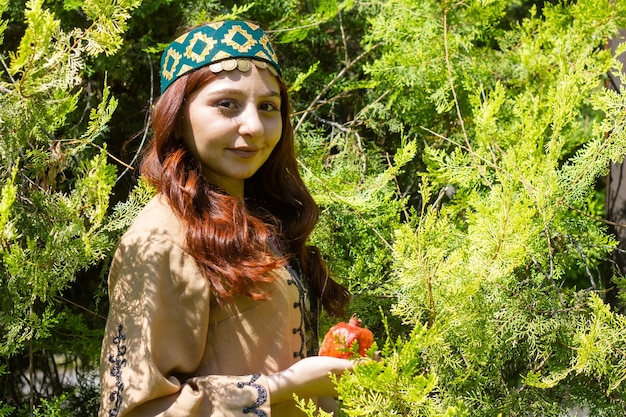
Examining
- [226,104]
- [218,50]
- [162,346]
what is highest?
[218,50]

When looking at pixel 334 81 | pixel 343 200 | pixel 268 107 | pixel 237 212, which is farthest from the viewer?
pixel 334 81

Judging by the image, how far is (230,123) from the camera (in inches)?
82.0

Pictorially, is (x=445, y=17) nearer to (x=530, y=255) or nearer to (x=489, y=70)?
(x=489, y=70)

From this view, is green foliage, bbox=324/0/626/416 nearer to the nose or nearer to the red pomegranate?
the red pomegranate

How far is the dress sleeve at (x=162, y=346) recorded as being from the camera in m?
1.85

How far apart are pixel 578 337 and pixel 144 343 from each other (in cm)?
125

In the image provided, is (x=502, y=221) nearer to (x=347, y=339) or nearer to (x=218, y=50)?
(x=347, y=339)

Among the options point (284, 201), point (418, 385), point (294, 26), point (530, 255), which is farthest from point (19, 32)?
point (418, 385)

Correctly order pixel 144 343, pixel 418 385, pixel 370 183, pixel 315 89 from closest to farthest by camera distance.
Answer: pixel 418 385
pixel 144 343
pixel 370 183
pixel 315 89

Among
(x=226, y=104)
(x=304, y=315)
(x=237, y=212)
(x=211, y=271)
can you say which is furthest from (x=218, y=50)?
(x=304, y=315)

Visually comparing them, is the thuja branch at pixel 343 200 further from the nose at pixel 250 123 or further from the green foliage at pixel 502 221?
the nose at pixel 250 123

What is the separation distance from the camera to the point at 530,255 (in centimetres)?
252

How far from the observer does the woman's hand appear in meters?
1.94

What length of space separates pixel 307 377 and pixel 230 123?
64cm
